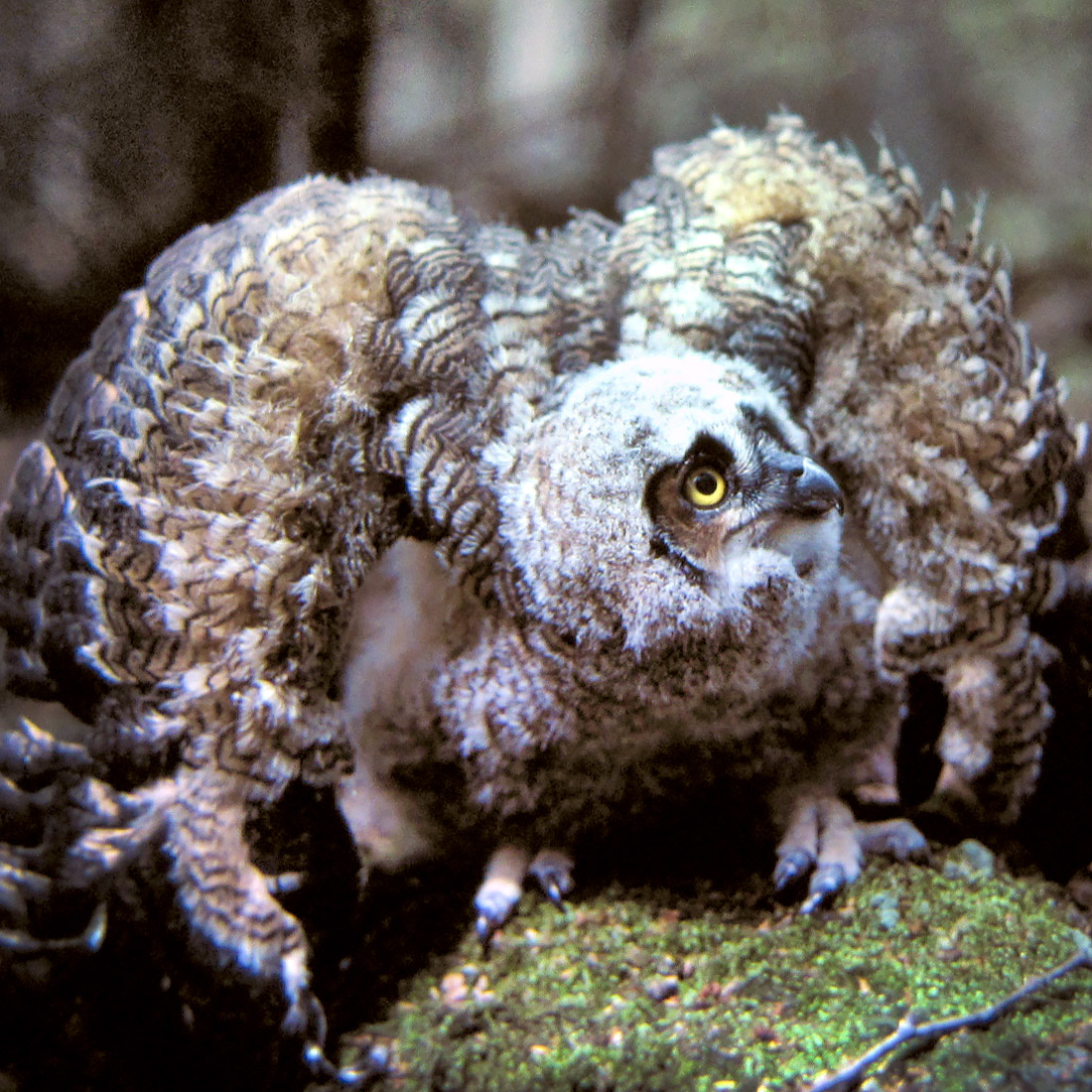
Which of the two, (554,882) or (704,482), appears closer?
(704,482)

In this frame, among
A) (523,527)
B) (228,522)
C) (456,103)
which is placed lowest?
(228,522)

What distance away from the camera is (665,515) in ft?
6.16

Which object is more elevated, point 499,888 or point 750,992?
point 750,992

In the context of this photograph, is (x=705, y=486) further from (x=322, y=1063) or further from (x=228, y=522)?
(x=322, y=1063)

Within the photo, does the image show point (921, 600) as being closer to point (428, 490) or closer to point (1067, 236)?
point (428, 490)

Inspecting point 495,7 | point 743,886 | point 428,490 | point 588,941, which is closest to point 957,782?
point 743,886

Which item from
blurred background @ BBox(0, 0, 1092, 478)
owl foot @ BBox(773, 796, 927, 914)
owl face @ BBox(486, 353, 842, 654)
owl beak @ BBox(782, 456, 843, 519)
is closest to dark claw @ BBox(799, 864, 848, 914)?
owl foot @ BBox(773, 796, 927, 914)

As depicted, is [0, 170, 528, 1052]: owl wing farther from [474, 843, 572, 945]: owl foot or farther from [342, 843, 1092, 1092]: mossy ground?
[474, 843, 572, 945]: owl foot

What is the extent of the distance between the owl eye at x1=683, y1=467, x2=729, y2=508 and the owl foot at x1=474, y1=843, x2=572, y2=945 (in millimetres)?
981

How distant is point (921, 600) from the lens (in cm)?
223

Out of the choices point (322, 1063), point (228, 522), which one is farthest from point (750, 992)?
point (228, 522)

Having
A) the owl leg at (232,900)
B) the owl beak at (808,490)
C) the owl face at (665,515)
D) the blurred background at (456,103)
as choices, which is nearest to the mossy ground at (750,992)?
the owl leg at (232,900)

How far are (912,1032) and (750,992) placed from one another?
1.08 ft

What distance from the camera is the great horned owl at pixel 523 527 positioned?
5.91ft
